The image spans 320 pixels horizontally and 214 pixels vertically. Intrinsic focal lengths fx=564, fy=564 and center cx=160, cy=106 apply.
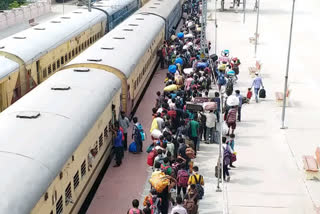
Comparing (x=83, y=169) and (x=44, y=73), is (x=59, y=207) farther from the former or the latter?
(x=44, y=73)

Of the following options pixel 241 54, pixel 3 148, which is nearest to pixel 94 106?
pixel 3 148

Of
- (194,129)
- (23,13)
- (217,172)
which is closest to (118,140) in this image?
(194,129)

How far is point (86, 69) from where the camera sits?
17.8m

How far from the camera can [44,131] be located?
11.8m

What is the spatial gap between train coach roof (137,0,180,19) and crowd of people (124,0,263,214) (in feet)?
14.0

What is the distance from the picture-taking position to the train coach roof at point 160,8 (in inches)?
1380

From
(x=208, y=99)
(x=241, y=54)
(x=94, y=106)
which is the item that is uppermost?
(x=94, y=106)

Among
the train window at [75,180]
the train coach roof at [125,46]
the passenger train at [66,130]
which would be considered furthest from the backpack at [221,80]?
the train window at [75,180]

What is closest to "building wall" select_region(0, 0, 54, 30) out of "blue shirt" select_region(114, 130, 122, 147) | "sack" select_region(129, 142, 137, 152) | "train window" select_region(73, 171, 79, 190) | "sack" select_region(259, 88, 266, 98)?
"sack" select_region(259, 88, 266, 98)

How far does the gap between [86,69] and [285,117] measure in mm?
9706

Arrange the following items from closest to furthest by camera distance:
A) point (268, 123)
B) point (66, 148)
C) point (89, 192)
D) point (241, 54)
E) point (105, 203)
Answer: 1. point (66, 148)
2. point (89, 192)
3. point (105, 203)
4. point (268, 123)
5. point (241, 54)

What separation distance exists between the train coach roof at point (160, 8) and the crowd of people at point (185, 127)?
425 centimetres

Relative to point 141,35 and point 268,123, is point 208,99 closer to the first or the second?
point 268,123

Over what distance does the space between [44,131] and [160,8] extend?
87.5ft
